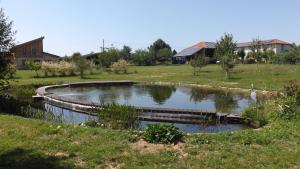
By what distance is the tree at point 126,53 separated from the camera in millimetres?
92250

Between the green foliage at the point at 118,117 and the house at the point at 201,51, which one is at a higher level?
the house at the point at 201,51

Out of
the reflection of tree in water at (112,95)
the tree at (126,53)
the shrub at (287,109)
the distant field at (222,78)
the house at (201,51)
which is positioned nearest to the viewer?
the shrub at (287,109)

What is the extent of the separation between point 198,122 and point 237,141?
709 centimetres

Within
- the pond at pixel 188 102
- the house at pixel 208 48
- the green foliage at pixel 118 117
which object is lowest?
the pond at pixel 188 102

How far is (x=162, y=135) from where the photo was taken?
954cm

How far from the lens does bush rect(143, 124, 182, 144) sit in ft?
31.0

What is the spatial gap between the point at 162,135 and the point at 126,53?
87138 millimetres

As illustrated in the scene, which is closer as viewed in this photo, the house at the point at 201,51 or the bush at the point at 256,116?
the bush at the point at 256,116

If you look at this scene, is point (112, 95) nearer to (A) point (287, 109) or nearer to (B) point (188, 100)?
(B) point (188, 100)

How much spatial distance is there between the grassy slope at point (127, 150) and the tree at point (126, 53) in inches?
3126

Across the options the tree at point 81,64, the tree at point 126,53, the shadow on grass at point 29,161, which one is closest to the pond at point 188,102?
the shadow on grass at point 29,161

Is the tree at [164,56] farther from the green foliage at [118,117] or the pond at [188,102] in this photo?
the green foliage at [118,117]

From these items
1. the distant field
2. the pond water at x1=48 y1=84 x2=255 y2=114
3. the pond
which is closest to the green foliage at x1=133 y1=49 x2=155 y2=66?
the distant field

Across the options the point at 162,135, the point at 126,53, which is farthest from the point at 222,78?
the point at 126,53
